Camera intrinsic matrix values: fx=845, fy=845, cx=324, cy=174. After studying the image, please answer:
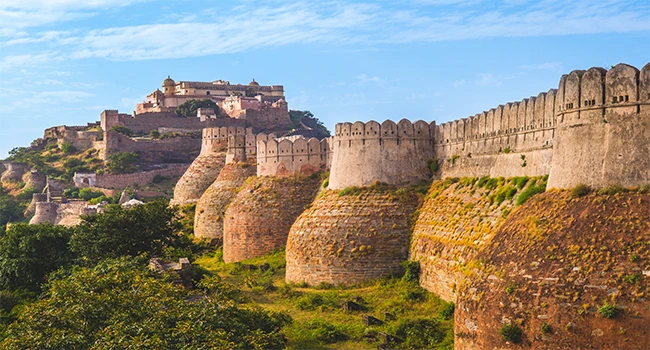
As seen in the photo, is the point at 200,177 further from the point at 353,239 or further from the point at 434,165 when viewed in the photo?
the point at 353,239

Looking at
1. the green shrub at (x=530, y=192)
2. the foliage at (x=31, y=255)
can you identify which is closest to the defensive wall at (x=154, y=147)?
the foliage at (x=31, y=255)

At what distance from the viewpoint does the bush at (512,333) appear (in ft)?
47.1

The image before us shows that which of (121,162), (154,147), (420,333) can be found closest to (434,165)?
(420,333)

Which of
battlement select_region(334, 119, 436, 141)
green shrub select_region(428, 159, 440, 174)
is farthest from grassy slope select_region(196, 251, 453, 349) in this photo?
battlement select_region(334, 119, 436, 141)

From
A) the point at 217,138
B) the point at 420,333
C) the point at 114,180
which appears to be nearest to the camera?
the point at 420,333

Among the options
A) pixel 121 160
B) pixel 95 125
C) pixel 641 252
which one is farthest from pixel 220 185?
pixel 95 125

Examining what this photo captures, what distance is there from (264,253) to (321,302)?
810cm

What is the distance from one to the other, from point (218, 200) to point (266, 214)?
5343 millimetres

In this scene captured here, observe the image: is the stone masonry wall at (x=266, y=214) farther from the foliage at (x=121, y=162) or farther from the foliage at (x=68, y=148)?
the foliage at (x=68, y=148)

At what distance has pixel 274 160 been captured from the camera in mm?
32312

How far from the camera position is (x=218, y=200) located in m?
35.7

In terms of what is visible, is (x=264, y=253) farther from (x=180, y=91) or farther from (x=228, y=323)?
(x=180, y=91)

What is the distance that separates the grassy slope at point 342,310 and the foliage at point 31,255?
6.48 m

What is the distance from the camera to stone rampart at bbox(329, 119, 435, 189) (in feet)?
85.4
